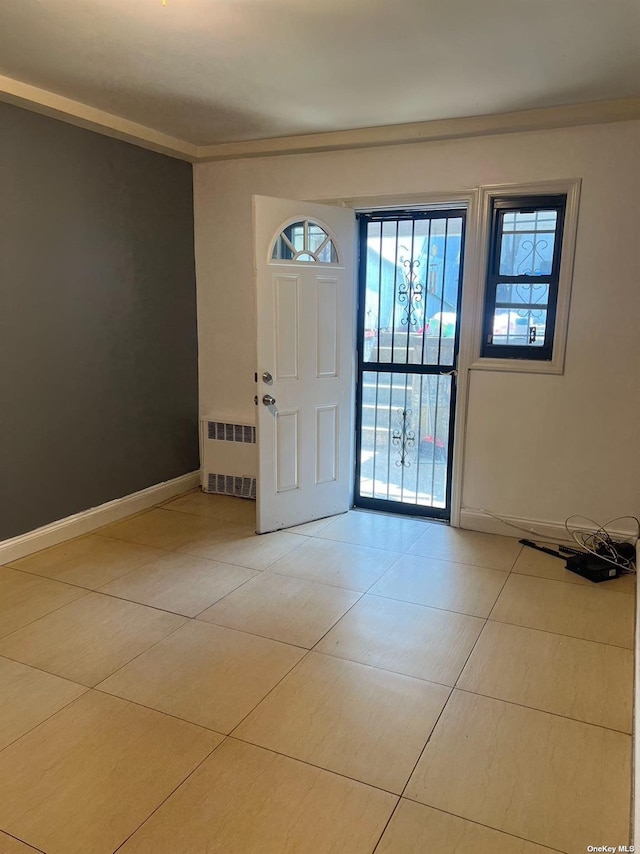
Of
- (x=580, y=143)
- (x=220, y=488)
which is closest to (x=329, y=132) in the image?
(x=580, y=143)

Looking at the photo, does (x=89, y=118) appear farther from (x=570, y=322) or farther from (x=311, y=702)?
(x=311, y=702)

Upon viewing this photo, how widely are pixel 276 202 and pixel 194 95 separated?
0.74 m

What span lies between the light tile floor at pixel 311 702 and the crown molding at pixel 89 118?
248 cm

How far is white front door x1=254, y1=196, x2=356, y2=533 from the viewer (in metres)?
3.70

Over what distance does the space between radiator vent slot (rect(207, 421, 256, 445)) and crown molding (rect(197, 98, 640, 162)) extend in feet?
6.36

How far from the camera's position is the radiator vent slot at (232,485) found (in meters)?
4.61

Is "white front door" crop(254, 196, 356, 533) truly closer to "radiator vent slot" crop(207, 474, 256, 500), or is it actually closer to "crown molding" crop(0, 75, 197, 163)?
"radiator vent slot" crop(207, 474, 256, 500)

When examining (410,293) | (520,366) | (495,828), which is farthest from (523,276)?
(495,828)

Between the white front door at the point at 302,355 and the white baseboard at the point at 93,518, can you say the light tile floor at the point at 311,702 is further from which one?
the white front door at the point at 302,355

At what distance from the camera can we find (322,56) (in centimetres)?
267

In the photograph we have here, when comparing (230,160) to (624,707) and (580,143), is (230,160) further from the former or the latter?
(624,707)

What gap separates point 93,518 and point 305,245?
224 centimetres

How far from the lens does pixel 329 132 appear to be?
3.81m

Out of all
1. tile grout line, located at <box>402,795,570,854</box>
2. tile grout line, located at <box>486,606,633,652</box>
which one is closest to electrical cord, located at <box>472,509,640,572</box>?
tile grout line, located at <box>486,606,633,652</box>
